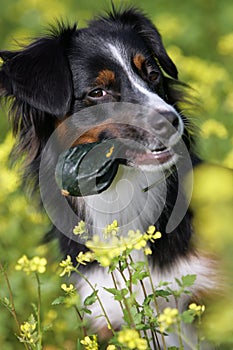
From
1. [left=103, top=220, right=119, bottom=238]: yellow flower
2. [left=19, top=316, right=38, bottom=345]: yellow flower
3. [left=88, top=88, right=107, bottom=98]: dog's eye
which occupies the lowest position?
[left=19, top=316, right=38, bottom=345]: yellow flower

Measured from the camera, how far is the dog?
312 cm

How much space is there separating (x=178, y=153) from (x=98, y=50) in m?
0.60

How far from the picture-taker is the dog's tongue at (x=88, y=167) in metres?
3.10

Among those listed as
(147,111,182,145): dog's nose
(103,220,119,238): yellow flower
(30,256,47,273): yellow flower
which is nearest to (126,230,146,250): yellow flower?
(103,220,119,238): yellow flower

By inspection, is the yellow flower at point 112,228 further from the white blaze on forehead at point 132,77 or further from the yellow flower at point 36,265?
the white blaze on forehead at point 132,77

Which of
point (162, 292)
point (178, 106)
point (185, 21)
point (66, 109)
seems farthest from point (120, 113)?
point (185, 21)

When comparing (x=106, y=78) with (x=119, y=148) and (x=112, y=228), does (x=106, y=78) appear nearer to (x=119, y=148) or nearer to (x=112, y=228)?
(x=119, y=148)

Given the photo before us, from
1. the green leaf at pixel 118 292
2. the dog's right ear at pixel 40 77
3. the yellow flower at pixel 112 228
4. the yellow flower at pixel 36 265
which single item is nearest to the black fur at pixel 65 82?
the dog's right ear at pixel 40 77

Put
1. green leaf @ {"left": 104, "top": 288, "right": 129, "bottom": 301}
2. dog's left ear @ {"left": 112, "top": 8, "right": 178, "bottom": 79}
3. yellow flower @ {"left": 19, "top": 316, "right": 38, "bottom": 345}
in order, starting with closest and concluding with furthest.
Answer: green leaf @ {"left": 104, "top": 288, "right": 129, "bottom": 301} → yellow flower @ {"left": 19, "top": 316, "right": 38, "bottom": 345} → dog's left ear @ {"left": 112, "top": 8, "right": 178, "bottom": 79}

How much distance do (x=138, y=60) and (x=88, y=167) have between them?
0.59m

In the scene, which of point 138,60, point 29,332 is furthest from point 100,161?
point 29,332

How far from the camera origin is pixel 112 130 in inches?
122

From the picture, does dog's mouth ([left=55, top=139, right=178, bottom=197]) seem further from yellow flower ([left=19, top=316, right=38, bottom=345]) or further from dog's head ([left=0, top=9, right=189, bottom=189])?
yellow flower ([left=19, top=316, right=38, bottom=345])

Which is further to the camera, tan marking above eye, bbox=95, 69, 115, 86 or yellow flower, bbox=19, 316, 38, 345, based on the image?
tan marking above eye, bbox=95, 69, 115, 86
